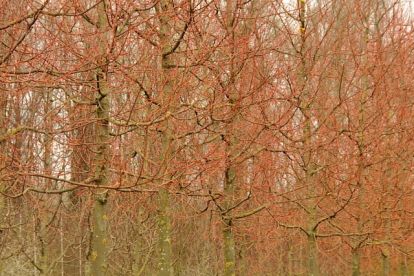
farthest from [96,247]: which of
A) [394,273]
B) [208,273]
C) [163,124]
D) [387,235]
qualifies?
[394,273]

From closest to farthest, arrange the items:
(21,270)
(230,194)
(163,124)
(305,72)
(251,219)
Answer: (163,124) → (230,194) → (305,72) → (251,219) → (21,270)

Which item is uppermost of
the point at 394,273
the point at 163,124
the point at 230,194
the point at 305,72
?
the point at 305,72

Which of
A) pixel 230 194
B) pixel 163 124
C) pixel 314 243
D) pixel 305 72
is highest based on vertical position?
pixel 305 72

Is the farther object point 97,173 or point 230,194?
point 230,194

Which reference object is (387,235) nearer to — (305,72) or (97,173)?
(305,72)

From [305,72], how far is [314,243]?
2.56 metres

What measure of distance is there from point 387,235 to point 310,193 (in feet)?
5.36

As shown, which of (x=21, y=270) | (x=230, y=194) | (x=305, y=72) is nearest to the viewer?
(x=230, y=194)

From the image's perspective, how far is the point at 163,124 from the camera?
6.07m

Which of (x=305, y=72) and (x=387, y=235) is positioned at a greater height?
(x=305, y=72)

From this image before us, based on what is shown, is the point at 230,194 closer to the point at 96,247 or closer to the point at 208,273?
the point at 96,247

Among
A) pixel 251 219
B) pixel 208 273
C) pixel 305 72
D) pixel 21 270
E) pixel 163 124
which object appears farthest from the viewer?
pixel 208 273

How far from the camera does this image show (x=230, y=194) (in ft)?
23.2

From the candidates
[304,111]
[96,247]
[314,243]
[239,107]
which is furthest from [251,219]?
[96,247]
